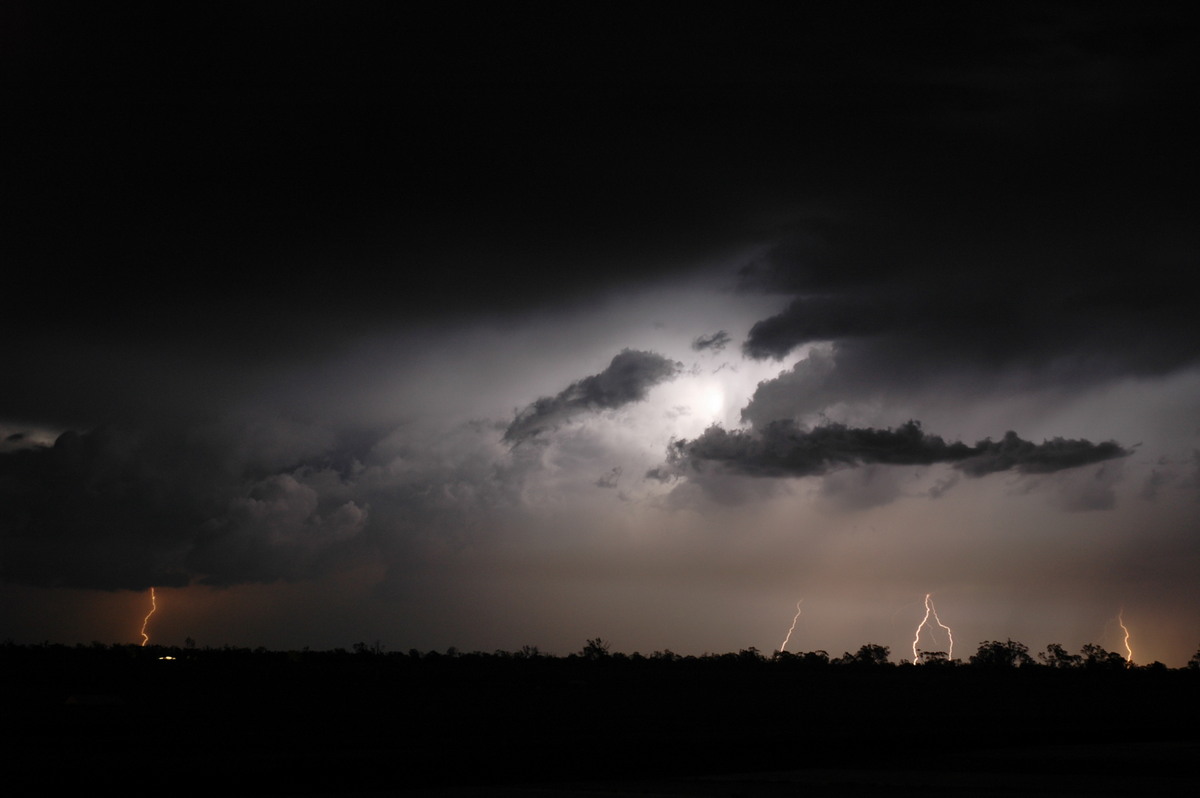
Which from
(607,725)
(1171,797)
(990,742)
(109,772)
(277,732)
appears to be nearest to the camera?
(1171,797)

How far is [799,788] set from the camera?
21.6 meters

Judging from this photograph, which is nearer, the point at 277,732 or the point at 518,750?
the point at 518,750

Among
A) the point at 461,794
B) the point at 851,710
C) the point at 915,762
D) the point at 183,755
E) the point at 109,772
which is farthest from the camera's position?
the point at 851,710

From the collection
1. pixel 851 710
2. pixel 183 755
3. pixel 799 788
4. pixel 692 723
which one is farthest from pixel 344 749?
pixel 851 710

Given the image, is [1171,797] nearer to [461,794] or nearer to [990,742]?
[461,794]

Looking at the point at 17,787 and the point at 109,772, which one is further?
the point at 109,772

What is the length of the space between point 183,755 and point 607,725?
2225 cm

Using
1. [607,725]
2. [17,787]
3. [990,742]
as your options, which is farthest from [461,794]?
[607,725]

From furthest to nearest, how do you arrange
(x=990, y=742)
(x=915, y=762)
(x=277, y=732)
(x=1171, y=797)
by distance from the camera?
(x=277, y=732) < (x=990, y=742) < (x=915, y=762) < (x=1171, y=797)

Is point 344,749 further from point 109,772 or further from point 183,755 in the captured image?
point 109,772

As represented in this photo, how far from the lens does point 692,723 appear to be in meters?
49.8

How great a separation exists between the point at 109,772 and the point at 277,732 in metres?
17.5

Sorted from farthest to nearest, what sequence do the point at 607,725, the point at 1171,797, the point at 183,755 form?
the point at 607,725, the point at 183,755, the point at 1171,797

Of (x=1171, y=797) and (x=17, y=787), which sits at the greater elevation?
(x=1171, y=797)
